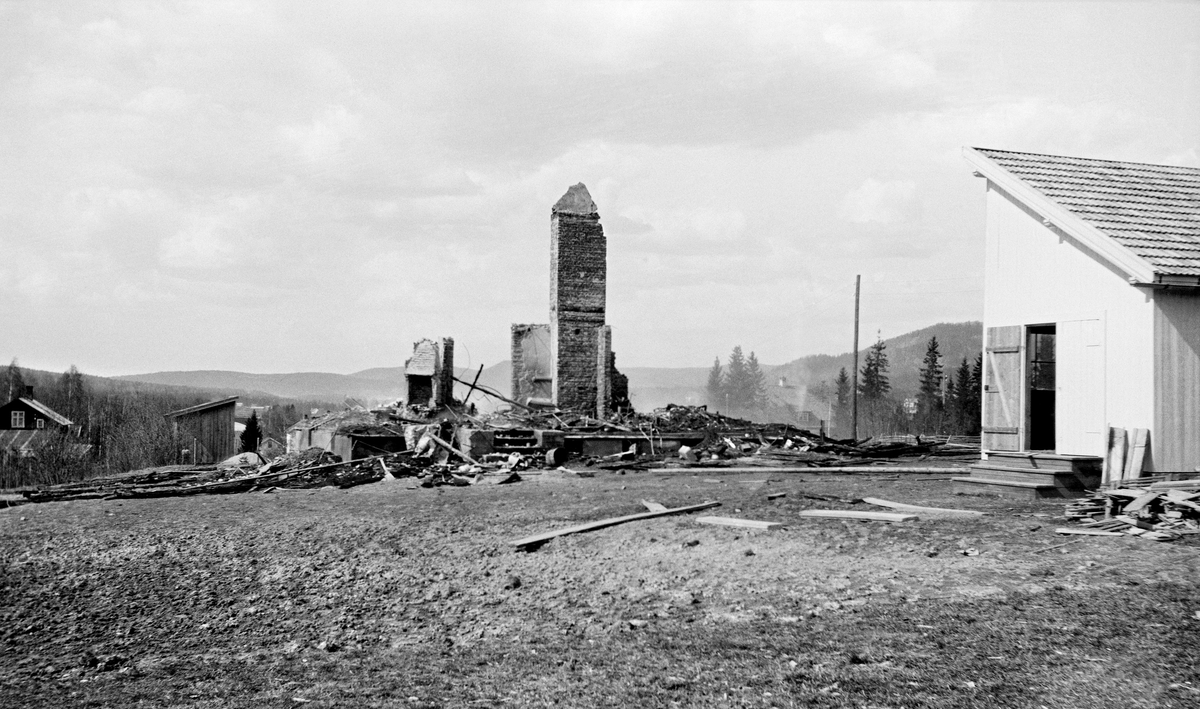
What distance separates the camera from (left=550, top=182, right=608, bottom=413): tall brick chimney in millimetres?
28141

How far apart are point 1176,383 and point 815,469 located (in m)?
7.46

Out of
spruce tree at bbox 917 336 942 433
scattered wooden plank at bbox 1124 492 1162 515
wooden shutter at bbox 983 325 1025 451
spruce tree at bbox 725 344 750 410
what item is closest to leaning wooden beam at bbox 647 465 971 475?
wooden shutter at bbox 983 325 1025 451

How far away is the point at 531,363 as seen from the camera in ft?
96.5

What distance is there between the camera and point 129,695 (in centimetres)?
604

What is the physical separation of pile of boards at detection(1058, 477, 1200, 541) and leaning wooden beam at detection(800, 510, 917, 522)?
5.63 feet

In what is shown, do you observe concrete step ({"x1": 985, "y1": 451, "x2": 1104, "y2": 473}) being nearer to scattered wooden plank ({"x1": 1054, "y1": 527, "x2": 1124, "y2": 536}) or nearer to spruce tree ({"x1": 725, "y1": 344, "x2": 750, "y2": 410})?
scattered wooden plank ({"x1": 1054, "y1": 527, "x2": 1124, "y2": 536})

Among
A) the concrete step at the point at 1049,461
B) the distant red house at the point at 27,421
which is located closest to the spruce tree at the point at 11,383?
the distant red house at the point at 27,421

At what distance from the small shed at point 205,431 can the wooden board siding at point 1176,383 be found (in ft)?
133

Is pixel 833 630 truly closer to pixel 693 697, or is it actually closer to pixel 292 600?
pixel 693 697

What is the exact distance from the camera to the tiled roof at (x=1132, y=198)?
39.3 feet

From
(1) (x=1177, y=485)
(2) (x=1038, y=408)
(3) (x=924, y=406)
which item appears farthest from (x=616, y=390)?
(3) (x=924, y=406)

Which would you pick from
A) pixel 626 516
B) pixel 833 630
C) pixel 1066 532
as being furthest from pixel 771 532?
pixel 833 630

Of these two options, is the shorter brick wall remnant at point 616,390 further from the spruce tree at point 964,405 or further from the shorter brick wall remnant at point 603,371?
the spruce tree at point 964,405

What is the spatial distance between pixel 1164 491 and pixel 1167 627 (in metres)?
4.42
